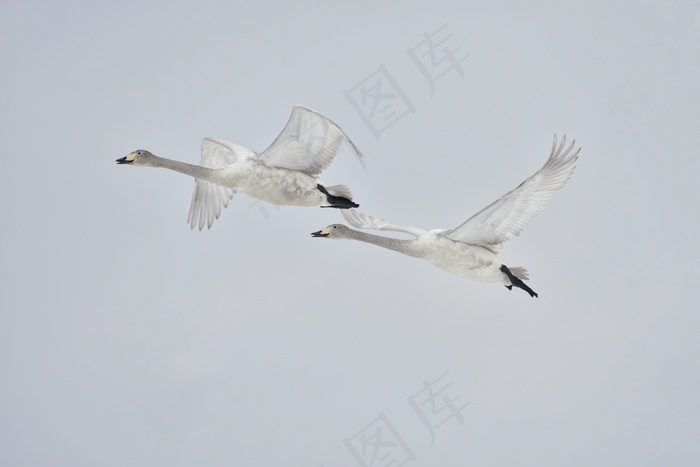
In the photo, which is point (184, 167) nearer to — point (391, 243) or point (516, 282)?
point (391, 243)

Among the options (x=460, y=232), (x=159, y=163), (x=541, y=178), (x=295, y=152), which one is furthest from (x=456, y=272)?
(x=159, y=163)

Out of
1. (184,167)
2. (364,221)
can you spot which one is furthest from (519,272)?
(184,167)

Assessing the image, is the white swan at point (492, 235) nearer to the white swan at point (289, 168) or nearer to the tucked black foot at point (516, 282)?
A: the tucked black foot at point (516, 282)

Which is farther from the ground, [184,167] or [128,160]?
[128,160]

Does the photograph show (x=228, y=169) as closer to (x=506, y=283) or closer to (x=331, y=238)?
(x=331, y=238)

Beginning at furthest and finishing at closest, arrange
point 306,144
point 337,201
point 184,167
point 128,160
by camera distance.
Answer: point 128,160
point 184,167
point 337,201
point 306,144

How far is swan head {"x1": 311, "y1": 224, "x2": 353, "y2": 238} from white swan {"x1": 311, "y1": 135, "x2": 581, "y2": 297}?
0.42 metres

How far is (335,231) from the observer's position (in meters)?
20.2

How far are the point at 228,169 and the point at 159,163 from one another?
141cm

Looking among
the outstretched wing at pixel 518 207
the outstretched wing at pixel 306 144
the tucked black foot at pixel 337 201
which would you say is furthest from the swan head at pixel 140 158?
the outstretched wing at pixel 518 207

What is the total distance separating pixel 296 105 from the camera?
20.0m

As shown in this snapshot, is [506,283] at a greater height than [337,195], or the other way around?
[337,195]

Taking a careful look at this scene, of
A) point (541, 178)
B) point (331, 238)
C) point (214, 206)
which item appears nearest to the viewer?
point (541, 178)

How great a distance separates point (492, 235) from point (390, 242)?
65.1 inches
